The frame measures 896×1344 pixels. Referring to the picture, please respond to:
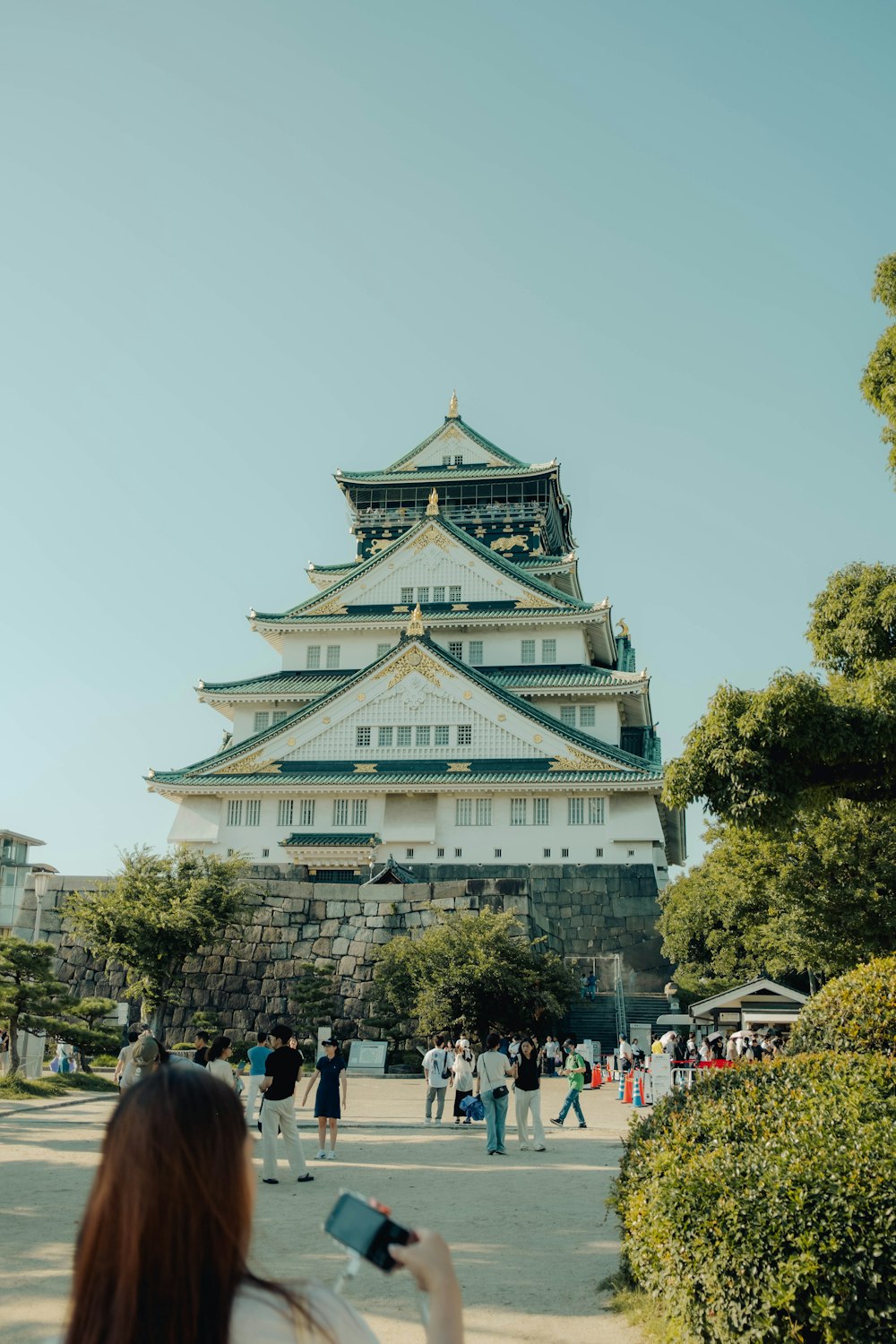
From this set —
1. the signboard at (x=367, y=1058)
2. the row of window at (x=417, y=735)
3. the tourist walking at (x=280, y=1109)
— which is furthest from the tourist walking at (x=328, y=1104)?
the row of window at (x=417, y=735)

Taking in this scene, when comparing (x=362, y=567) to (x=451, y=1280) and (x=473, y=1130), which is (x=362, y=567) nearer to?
(x=473, y=1130)

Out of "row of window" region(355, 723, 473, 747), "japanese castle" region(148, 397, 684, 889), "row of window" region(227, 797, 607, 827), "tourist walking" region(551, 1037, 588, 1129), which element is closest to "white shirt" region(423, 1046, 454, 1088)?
"tourist walking" region(551, 1037, 588, 1129)

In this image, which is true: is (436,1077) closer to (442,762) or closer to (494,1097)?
(494,1097)

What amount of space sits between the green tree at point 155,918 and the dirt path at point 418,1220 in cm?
984

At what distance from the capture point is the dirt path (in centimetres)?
732

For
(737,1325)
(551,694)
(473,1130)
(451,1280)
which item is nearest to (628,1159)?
(737,1325)

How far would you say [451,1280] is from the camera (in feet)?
7.89

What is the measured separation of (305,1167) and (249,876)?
21762 mm

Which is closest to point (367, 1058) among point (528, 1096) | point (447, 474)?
point (528, 1096)

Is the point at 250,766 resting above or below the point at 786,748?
above

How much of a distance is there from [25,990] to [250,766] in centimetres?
2428

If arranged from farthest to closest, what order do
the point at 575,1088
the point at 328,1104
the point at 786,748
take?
the point at 575,1088 < the point at 328,1104 < the point at 786,748

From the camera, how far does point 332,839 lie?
144ft

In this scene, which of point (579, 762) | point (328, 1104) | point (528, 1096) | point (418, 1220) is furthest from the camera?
point (579, 762)
